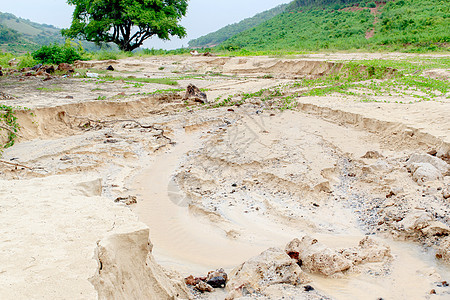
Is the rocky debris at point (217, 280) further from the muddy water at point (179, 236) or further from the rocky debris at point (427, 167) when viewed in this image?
the rocky debris at point (427, 167)

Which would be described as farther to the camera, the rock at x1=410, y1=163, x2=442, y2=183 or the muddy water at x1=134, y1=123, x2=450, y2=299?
the rock at x1=410, y1=163, x2=442, y2=183

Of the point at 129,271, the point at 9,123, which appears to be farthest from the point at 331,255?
the point at 9,123

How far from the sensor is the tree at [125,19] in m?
23.7

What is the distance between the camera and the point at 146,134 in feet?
28.7

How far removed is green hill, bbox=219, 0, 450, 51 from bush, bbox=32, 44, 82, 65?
1192cm

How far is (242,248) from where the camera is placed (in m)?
4.45

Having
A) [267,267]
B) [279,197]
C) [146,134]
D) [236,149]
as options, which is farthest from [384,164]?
[146,134]

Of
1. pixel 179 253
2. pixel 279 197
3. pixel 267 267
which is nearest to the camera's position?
pixel 267 267

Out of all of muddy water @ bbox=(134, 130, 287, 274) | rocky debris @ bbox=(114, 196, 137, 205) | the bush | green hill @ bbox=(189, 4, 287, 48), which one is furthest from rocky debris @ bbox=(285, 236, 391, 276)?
green hill @ bbox=(189, 4, 287, 48)

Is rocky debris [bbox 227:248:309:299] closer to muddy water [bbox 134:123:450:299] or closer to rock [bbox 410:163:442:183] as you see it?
muddy water [bbox 134:123:450:299]

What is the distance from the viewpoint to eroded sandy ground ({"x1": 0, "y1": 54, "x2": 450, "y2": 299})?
268 cm

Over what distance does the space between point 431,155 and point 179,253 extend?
4299 millimetres

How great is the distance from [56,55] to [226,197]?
18.8 m

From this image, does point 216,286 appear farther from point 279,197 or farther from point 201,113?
point 201,113
